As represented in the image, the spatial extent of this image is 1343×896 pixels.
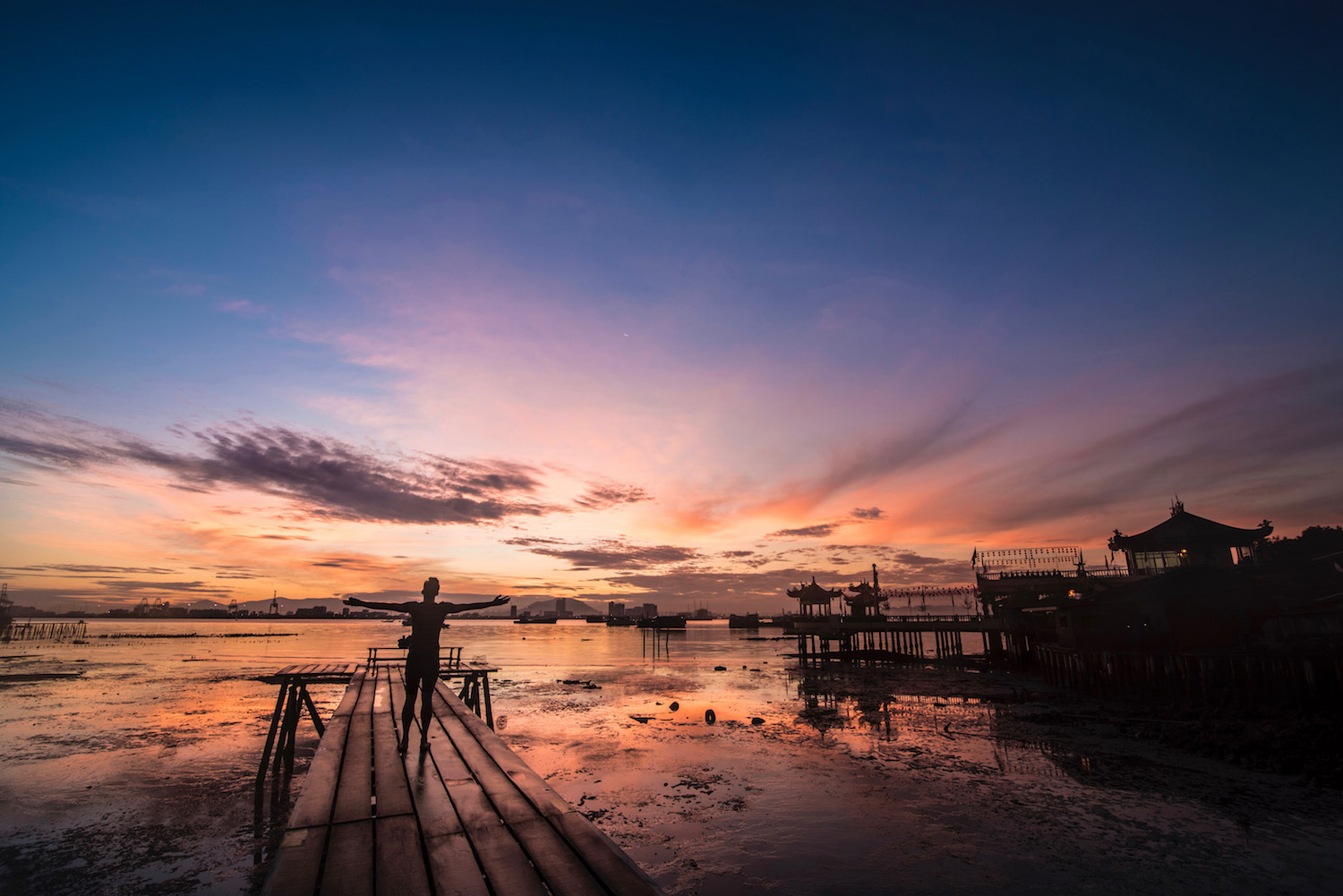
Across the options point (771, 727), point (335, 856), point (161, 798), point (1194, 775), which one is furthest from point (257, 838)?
point (1194, 775)

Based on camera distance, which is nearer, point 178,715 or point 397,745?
point 397,745

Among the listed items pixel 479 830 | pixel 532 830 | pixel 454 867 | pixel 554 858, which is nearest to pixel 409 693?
pixel 479 830

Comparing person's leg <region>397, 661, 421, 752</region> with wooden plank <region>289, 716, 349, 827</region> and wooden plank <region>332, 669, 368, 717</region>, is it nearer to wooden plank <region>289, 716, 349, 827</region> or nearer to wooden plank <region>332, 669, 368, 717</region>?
wooden plank <region>289, 716, 349, 827</region>

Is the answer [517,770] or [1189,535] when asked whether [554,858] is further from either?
[1189,535]

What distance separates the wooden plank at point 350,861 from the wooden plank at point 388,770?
1.45 feet

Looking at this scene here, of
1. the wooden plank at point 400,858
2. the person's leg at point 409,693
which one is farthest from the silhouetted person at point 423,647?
the wooden plank at point 400,858

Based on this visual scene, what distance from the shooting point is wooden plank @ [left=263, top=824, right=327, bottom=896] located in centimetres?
439

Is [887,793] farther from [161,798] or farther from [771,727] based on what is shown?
[161,798]

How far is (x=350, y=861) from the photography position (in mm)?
4938

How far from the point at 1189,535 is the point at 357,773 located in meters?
71.6

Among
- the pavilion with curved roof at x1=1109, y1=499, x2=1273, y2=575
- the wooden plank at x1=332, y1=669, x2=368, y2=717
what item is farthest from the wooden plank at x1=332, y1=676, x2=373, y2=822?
the pavilion with curved roof at x1=1109, y1=499, x2=1273, y2=575

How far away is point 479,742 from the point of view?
9.28 metres

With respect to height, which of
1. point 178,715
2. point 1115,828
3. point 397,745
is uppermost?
point 397,745

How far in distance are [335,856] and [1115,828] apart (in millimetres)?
16399
